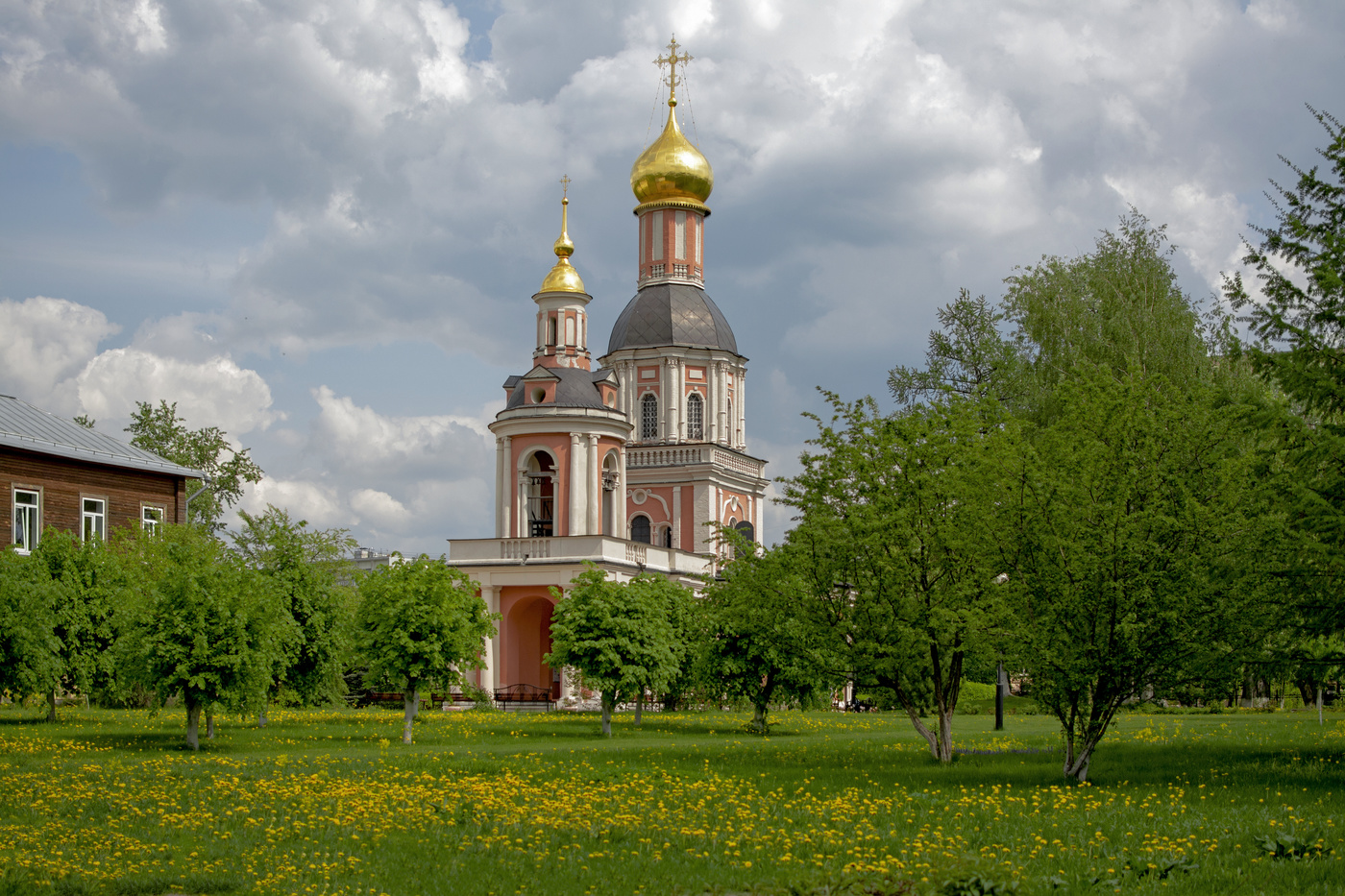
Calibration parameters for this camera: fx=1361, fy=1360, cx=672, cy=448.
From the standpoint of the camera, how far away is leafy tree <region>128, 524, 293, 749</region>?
76.2 ft

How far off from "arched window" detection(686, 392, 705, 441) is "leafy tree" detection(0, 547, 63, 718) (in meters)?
35.1

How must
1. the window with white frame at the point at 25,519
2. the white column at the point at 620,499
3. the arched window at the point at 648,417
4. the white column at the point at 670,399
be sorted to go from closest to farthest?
the window with white frame at the point at 25,519 → the white column at the point at 620,499 → the white column at the point at 670,399 → the arched window at the point at 648,417

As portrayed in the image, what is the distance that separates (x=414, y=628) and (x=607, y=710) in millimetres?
5386

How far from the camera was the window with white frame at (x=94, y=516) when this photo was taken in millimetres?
39500

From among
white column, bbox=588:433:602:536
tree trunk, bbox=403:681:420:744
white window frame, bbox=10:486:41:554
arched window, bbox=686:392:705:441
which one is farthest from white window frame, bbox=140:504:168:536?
arched window, bbox=686:392:705:441

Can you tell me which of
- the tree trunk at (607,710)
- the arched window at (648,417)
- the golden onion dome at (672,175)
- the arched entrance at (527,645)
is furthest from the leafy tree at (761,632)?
the golden onion dome at (672,175)

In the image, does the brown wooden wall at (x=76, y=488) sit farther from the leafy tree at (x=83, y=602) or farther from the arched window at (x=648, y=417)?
the arched window at (x=648, y=417)

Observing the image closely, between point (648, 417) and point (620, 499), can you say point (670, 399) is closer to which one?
point (648, 417)

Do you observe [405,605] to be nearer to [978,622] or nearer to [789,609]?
[789,609]

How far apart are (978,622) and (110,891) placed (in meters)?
11.4

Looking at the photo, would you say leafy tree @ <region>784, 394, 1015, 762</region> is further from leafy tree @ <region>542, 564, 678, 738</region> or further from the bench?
the bench

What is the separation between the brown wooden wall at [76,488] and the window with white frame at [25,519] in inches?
6.6

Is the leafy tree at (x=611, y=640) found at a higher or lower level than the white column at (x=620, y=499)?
lower

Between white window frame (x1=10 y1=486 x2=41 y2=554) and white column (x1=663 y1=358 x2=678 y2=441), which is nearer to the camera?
white window frame (x1=10 y1=486 x2=41 y2=554)
